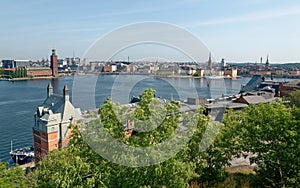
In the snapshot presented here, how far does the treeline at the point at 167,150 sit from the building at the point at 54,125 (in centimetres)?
629

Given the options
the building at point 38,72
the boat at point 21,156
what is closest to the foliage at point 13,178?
the boat at point 21,156

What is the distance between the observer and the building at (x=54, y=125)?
11516 millimetres

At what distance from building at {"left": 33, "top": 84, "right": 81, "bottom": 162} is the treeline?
629cm

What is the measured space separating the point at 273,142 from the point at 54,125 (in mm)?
9277

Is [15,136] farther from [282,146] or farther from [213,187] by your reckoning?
[282,146]

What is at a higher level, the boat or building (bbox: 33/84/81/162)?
building (bbox: 33/84/81/162)

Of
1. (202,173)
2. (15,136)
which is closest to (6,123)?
(15,136)

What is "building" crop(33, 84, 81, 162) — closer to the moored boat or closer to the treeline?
the moored boat

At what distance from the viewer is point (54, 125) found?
11.6m

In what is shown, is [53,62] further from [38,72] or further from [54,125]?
[54,125]

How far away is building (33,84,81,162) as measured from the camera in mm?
11516

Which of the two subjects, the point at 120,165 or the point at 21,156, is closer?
the point at 120,165

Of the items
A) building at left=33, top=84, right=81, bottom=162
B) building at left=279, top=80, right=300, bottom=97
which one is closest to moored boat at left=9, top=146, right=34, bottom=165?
building at left=33, top=84, right=81, bottom=162

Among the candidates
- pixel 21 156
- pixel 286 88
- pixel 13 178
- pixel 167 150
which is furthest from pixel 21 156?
pixel 286 88
